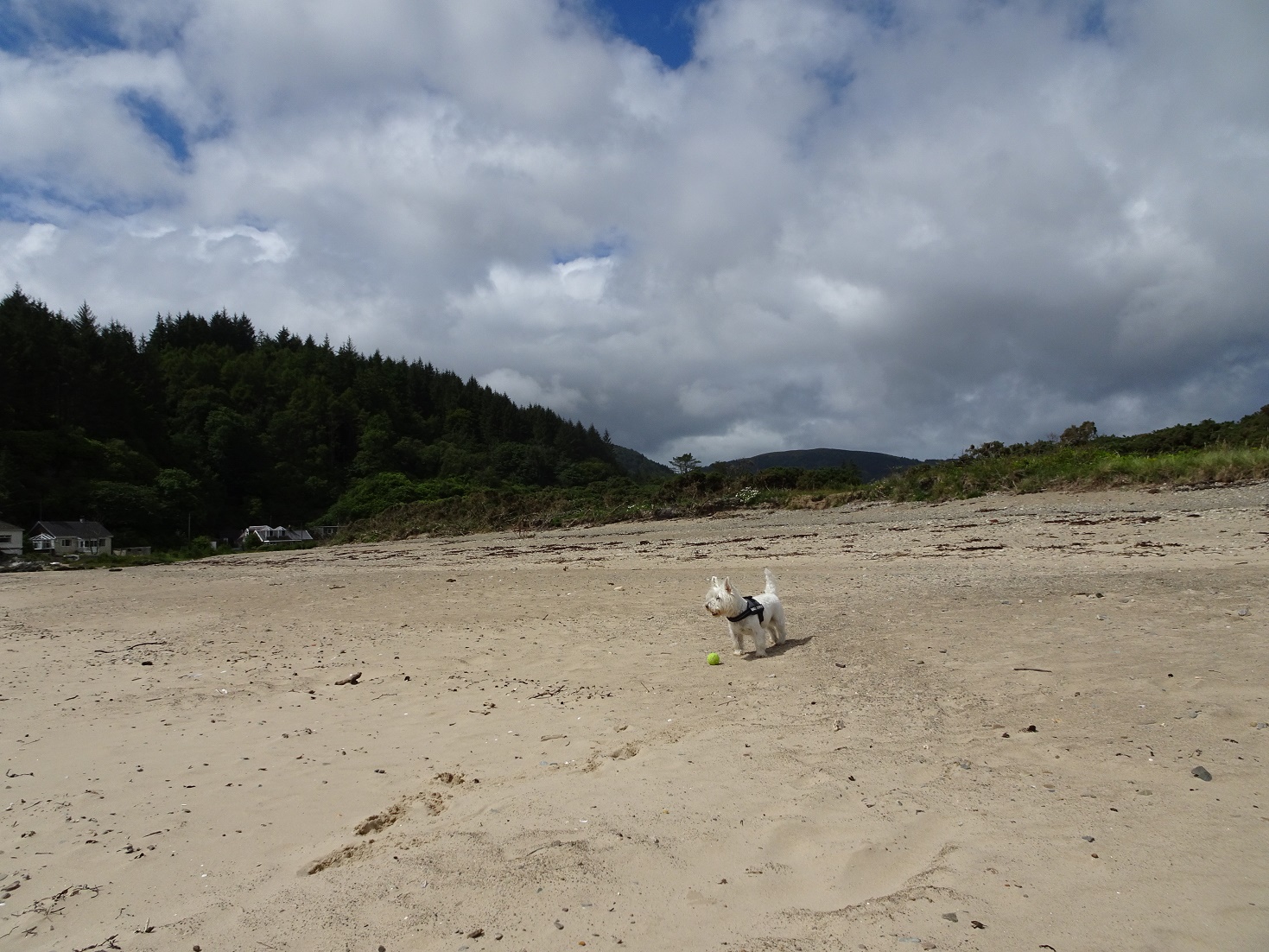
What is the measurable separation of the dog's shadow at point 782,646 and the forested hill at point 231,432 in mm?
65571

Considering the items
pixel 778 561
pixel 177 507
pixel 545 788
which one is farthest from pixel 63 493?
pixel 545 788

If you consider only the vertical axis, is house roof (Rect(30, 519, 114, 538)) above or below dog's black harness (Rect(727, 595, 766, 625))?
above

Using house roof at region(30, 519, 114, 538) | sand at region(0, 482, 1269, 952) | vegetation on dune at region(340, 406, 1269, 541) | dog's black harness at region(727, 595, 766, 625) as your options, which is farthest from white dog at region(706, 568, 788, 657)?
house roof at region(30, 519, 114, 538)

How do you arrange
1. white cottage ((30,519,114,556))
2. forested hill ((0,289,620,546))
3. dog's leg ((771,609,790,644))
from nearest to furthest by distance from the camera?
1. dog's leg ((771,609,790,644))
2. white cottage ((30,519,114,556))
3. forested hill ((0,289,620,546))

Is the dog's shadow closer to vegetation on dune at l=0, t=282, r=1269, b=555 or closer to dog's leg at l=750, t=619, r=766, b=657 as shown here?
dog's leg at l=750, t=619, r=766, b=657

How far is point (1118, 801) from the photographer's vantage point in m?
4.06

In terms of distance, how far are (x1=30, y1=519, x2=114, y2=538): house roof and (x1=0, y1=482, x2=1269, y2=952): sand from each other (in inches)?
1844

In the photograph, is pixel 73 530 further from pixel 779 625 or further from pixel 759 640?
pixel 759 640

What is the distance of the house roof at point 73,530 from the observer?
48156mm

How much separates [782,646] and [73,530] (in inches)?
2211

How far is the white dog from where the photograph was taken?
25.5ft

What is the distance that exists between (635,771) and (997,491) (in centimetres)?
2240

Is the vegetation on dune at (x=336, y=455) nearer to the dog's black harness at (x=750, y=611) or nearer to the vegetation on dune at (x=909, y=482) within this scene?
the vegetation on dune at (x=909, y=482)

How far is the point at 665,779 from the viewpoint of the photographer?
15.5 feet
